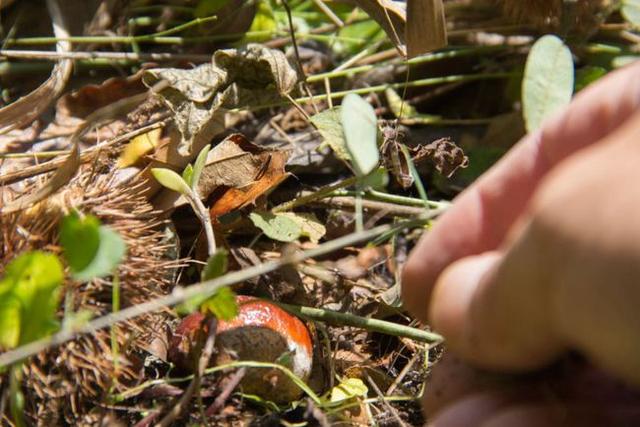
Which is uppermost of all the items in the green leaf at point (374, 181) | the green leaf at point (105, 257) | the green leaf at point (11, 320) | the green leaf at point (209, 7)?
the green leaf at point (105, 257)

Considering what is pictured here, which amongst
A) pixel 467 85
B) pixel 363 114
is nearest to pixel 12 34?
pixel 467 85

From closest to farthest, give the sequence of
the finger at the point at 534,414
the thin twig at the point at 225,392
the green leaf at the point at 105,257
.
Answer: the finger at the point at 534,414, the green leaf at the point at 105,257, the thin twig at the point at 225,392

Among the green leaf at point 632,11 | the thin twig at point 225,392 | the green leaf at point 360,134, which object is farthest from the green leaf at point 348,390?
the green leaf at point 632,11

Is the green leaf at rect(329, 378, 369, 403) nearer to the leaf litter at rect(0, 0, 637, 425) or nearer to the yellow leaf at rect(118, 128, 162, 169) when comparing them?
the leaf litter at rect(0, 0, 637, 425)

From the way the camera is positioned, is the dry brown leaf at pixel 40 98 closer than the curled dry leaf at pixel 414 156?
No

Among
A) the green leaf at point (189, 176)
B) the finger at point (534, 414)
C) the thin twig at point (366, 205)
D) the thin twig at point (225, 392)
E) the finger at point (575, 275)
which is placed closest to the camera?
the finger at point (575, 275)

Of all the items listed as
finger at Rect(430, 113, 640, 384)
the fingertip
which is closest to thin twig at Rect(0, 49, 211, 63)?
the fingertip

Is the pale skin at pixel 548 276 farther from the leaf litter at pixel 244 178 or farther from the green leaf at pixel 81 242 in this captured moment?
the green leaf at pixel 81 242
